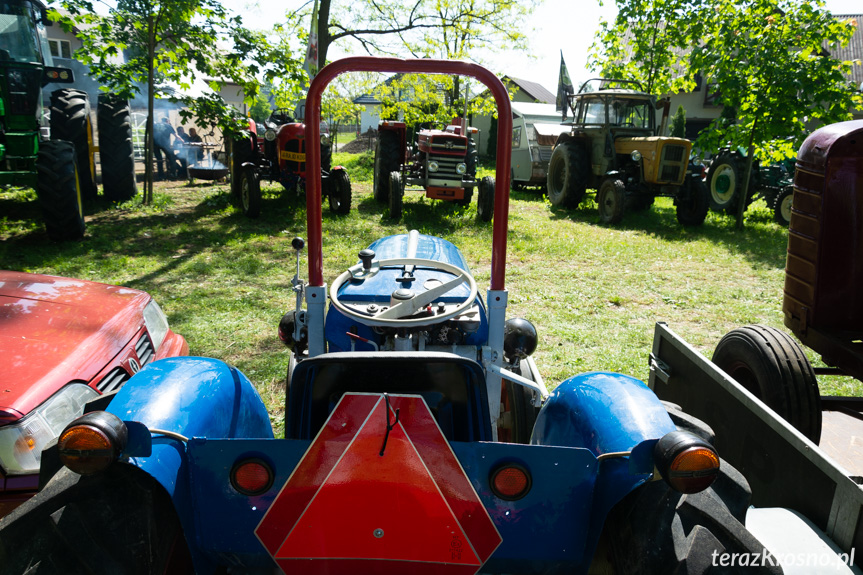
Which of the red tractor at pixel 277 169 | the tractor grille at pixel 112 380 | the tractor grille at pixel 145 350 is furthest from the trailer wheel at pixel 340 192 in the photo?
the tractor grille at pixel 112 380

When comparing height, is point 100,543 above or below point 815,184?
below

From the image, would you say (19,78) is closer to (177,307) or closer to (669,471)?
(177,307)

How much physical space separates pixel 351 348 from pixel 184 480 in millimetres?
1278

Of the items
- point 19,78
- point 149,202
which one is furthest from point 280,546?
point 149,202

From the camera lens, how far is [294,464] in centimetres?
145

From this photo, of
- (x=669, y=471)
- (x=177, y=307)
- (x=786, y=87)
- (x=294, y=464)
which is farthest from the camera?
(x=786, y=87)

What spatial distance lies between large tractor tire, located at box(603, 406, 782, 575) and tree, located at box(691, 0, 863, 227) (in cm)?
989

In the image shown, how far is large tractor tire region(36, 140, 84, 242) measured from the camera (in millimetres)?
6855

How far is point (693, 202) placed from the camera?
11.2 meters

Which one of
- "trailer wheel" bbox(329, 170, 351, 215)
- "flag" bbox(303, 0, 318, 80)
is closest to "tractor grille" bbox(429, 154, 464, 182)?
"trailer wheel" bbox(329, 170, 351, 215)

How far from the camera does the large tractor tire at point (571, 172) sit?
12180mm

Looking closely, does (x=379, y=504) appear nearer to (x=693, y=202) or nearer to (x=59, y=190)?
(x=59, y=190)

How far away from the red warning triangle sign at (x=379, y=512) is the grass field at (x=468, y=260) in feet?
7.12

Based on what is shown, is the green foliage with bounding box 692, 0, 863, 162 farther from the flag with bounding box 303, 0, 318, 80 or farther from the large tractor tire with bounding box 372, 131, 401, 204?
the flag with bounding box 303, 0, 318, 80
